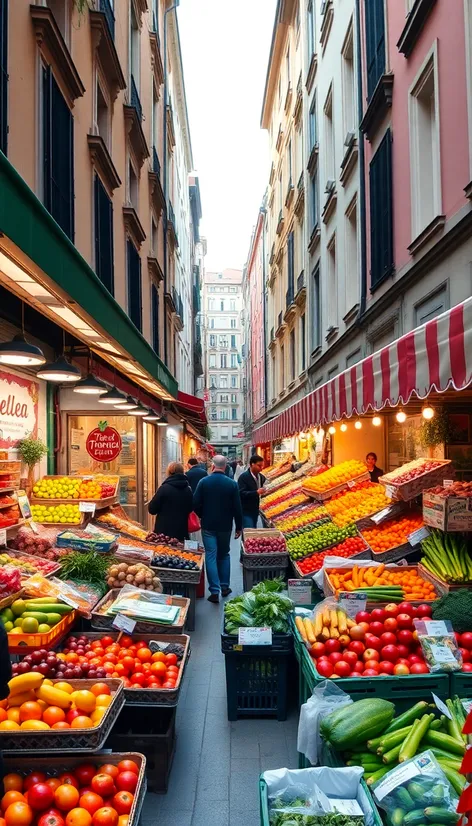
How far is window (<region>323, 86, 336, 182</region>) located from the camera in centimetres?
1647

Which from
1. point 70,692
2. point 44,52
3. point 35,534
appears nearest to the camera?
point 70,692

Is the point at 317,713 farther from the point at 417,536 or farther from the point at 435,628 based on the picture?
the point at 417,536

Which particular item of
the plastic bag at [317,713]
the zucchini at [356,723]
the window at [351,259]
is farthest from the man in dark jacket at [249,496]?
the zucchini at [356,723]

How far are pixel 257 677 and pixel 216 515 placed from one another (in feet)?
12.0

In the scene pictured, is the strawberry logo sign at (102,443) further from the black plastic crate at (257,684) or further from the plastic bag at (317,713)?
the plastic bag at (317,713)

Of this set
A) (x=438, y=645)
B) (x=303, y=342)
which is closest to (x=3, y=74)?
(x=438, y=645)

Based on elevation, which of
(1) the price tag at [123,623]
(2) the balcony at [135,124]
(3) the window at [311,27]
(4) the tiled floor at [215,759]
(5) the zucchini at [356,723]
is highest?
(3) the window at [311,27]

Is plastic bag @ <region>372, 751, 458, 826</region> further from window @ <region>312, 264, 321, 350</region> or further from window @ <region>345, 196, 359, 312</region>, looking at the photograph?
window @ <region>312, 264, 321, 350</region>

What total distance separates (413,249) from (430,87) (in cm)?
233

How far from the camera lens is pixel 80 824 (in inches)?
103

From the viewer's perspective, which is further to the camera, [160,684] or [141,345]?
[141,345]

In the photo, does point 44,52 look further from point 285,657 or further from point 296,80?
point 296,80

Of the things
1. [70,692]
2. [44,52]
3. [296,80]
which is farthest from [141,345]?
[296,80]

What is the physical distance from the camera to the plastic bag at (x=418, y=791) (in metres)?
2.54
